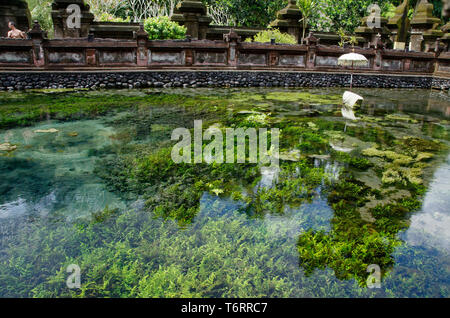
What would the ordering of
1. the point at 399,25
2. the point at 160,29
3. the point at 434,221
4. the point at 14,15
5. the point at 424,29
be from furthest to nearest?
the point at 399,25, the point at 424,29, the point at 14,15, the point at 160,29, the point at 434,221

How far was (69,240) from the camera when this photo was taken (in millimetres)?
4289

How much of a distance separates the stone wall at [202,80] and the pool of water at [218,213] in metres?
5.63

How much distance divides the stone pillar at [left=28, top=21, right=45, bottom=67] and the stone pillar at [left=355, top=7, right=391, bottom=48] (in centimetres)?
2190

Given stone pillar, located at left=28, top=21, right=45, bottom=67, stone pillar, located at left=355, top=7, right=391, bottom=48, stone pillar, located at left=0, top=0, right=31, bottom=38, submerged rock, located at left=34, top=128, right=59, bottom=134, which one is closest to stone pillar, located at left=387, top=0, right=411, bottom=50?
stone pillar, located at left=355, top=7, right=391, bottom=48

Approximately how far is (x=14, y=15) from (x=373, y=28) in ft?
78.5

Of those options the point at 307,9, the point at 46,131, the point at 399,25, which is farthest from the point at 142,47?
the point at 399,25

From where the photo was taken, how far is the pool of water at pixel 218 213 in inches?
145

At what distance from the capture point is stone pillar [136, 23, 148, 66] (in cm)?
1578

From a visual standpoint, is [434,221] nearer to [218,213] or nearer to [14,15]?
[218,213]

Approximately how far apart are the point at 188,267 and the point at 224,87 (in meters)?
14.3

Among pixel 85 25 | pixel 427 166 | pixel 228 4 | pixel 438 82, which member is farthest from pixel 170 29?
pixel 438 82

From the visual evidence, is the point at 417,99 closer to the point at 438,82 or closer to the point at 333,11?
the point at 438,82

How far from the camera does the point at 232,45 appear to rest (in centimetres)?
1711
